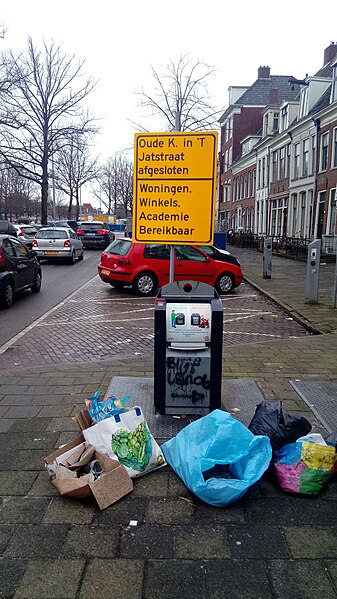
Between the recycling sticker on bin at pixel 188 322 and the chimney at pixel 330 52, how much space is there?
35.6 m

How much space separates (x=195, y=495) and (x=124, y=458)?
534mm

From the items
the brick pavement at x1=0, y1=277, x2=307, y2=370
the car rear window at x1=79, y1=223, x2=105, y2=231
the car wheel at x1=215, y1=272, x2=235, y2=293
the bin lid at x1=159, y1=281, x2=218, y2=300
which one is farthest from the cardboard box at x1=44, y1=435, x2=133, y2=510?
the car rear window at x1=79, y1=223, x2=105, y2=231

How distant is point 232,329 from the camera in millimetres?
8625

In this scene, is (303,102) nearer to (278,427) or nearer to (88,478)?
(278,427)

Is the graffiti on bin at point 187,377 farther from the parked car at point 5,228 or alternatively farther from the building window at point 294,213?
the building window at point 294,213

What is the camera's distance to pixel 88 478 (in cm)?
295

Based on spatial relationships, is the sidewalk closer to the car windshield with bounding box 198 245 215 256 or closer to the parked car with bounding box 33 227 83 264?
the car windshield with bounding box 198 245 215 256

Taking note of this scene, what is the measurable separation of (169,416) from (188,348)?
2.31 ft

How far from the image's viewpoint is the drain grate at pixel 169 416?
13.3 feet

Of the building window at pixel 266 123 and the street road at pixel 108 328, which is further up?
the building window at pixel 266 123

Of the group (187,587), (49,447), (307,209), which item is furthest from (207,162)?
(307,209)

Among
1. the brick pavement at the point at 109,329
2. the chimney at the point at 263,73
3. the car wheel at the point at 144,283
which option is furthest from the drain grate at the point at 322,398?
the chimney at the point at 263,73

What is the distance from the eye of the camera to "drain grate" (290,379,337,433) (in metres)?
4.20

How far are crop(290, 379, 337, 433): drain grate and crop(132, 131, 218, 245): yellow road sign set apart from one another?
1.87 metres
